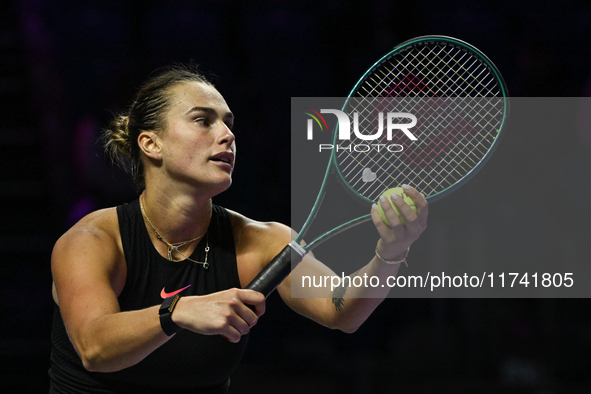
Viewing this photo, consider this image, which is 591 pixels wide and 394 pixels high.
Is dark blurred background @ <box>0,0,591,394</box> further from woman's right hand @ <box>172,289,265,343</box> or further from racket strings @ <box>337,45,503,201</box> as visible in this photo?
woman's right hand @ <box>172,289,265,343</box>

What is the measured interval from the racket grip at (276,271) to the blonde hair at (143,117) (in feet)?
1.66

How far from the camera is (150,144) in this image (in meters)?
1.59

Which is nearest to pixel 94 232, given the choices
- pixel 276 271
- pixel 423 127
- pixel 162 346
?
pixel 162 346

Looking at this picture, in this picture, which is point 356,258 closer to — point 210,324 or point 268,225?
point 268,225

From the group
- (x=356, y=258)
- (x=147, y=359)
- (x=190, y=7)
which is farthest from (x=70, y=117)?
(x=147, y=359)

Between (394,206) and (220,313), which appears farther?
(394,206)

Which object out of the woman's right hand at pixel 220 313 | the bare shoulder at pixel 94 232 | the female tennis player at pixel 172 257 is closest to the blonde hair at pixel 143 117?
the female tennis player at pixel 172 257

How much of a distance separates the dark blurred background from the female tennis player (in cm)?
116

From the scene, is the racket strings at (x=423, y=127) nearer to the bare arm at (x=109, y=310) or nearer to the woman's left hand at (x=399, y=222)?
the woman's left hand at (x=399, y=222)

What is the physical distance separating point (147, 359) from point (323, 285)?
1.50 feet

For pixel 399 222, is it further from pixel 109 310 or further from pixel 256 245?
pixel 109 310

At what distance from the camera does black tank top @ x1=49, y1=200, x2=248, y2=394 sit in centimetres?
147

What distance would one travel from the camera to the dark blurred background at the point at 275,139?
8.82ft

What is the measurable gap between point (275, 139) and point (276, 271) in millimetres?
1812
